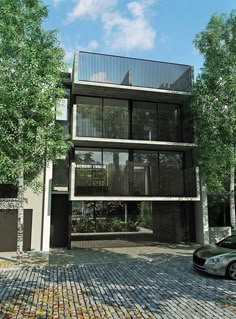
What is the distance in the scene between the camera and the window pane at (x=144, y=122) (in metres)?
16.0

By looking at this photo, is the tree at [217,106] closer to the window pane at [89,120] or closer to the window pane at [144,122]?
the window pane at [144,122]

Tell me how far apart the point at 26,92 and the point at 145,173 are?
7470 mm

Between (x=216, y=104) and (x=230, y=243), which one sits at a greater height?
(x=216, y=104)

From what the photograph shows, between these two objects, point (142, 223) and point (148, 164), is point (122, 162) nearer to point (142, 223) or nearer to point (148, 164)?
point (148, 164)

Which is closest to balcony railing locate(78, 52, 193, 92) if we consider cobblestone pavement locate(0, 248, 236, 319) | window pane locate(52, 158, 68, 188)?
window pane locate(52, 158, 68, 188)

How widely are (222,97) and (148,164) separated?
17.1ft

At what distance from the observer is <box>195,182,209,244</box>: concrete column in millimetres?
15695

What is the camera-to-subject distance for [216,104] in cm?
1437

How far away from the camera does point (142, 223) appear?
16.5m

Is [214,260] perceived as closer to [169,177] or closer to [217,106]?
[169,177]

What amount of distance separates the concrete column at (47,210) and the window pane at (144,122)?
199 inches

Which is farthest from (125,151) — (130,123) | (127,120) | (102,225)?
(102,225)

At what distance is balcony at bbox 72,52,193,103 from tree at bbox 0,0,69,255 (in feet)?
8.59

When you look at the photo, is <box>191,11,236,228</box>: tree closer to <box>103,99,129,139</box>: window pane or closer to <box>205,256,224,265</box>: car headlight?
<box>103,99,129,139</box>: window pane
